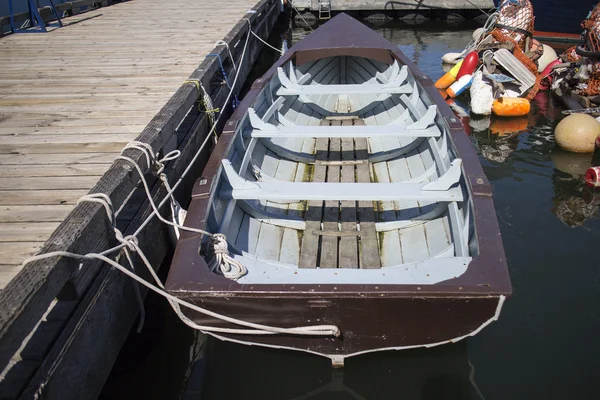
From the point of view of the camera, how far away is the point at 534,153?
6.76 metres

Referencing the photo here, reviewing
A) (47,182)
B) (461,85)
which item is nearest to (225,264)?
(47,182)

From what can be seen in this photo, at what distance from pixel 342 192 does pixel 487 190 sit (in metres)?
1.03

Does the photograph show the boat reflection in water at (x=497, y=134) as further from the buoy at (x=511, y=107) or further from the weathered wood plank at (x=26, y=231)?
the weathered wood plank at (x=26, y=231)

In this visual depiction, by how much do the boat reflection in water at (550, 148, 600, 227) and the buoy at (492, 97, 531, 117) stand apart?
1.25m

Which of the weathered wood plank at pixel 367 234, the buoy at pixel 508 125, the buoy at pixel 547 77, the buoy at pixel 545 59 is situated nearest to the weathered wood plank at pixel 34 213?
the weathered wood plank at pixel 367 234

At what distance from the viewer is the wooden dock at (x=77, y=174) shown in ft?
8.02

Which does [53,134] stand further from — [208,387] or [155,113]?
[208,387]

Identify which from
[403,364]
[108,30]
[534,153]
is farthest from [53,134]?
[534,153]

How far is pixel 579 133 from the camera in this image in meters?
6.46

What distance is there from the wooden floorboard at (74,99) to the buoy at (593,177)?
5196 millimetres

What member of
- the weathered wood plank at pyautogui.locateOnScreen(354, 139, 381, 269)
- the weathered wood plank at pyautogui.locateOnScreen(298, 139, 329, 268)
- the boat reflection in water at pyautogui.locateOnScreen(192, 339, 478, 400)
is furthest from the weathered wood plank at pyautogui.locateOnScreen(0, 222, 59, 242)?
the weathered wood plank at pyautogui.locateOnScreen(354, 139, 381, 269)

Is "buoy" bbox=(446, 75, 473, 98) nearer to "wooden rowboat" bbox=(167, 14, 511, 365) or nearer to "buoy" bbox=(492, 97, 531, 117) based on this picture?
"buoy" bbox=(492, 97, 531, 117)

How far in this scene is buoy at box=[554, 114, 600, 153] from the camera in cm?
644

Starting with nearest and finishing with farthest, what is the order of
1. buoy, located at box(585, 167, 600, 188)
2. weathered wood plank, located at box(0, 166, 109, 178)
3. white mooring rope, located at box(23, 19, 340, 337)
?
white mooring rope, located at box(23, 19, 340, 337)
weathered wood plank, located at box(0, 166, 109, 178)
buoy, located at box(585, 167, 600, 188)
